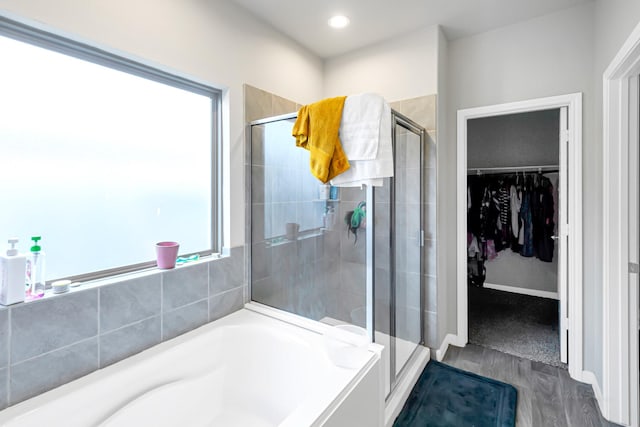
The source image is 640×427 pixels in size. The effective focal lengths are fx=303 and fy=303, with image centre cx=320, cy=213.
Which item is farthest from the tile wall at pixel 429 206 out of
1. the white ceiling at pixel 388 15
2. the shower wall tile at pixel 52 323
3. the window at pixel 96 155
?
the shower wall tile at pixel 52 323

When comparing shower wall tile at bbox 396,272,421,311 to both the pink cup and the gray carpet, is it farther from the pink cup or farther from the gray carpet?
the pink cup

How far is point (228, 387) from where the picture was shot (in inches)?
68.0

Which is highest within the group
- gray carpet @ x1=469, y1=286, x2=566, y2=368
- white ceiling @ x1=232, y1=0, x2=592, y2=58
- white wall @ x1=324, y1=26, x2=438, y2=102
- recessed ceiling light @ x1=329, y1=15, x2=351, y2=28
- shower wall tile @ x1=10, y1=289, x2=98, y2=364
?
recessed ceiling light @ x1=329, y1=15, x2=351, y2=28

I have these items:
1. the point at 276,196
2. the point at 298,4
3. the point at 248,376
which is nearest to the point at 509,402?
the point at 248,376

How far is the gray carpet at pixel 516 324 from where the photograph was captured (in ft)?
Result: 8.38

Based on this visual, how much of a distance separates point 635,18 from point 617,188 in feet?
2.86

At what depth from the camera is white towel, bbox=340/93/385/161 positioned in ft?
5.23

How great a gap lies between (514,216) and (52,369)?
4365 millimetres

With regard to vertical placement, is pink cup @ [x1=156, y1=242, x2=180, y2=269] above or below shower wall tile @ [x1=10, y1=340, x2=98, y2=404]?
above

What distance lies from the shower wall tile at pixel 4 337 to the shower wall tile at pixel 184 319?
61cm

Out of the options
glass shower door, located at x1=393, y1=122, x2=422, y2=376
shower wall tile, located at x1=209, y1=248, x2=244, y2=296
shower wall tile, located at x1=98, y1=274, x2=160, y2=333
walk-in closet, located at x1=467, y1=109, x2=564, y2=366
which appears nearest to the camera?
shower wall tile, located at x1=98, y1=274, x2=160, y2=333

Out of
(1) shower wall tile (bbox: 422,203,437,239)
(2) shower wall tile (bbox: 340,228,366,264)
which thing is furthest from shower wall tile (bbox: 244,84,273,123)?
(1) shower wall tile (bbox: 422,203,437,239)

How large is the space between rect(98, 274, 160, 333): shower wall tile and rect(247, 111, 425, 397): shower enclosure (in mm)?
694

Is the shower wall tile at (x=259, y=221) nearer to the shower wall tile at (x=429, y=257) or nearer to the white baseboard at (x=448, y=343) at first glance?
the shower wall tile at (x=429, y=257)
